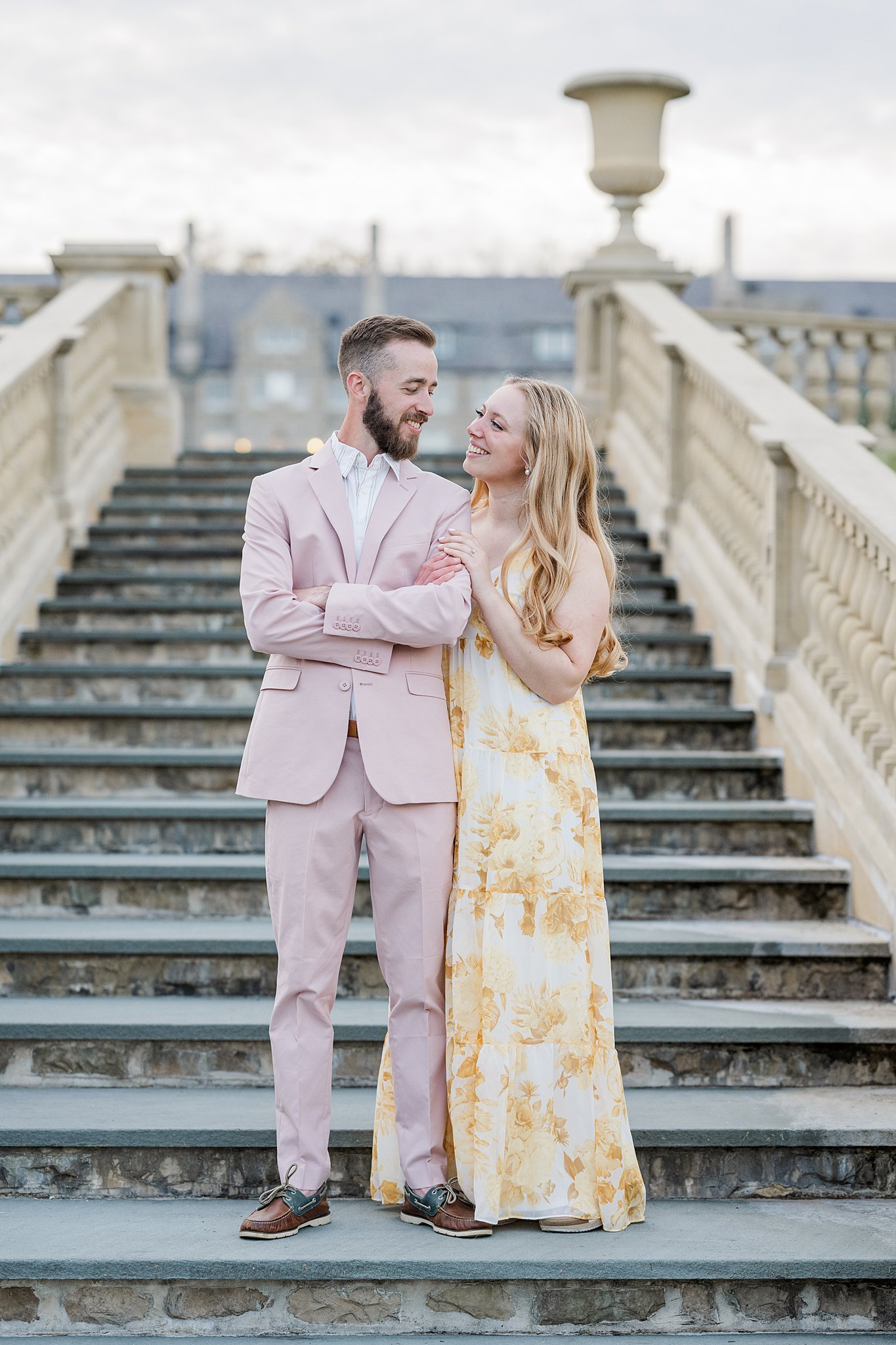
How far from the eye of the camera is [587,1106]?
3.38 m

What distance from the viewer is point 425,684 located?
337cm

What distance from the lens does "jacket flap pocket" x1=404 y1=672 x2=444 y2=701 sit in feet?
11.0

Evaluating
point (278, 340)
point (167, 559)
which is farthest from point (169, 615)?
point (278, 340)

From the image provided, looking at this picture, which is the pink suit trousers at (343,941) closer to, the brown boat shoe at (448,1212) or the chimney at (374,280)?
the brown boat shoe at (448,1212)

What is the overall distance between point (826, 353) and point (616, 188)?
154cm

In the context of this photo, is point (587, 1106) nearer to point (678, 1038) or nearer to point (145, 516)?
point (678, 1038)

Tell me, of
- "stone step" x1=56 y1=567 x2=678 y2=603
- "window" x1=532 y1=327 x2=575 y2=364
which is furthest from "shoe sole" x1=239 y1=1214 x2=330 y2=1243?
"window" x1=532 y1=327 x2=575 y2=364

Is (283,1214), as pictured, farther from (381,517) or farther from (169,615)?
(169,615)

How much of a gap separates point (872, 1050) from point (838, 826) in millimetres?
1004

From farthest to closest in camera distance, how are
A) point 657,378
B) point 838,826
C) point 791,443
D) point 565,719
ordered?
point 657,378 < point 791,443 < point 838,826 < point 565,719

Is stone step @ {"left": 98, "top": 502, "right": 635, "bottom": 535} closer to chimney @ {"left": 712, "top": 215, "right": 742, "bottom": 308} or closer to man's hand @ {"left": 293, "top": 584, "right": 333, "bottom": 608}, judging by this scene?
man's hand @ {"left": 293, "top": 584, "right": 333, "bottom": 608}

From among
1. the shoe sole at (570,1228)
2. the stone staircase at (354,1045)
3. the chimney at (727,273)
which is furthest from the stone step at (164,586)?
the chimney at (727,273)

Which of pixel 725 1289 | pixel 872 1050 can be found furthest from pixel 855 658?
pixel 725 1289

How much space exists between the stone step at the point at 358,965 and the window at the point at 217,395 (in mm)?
58231
